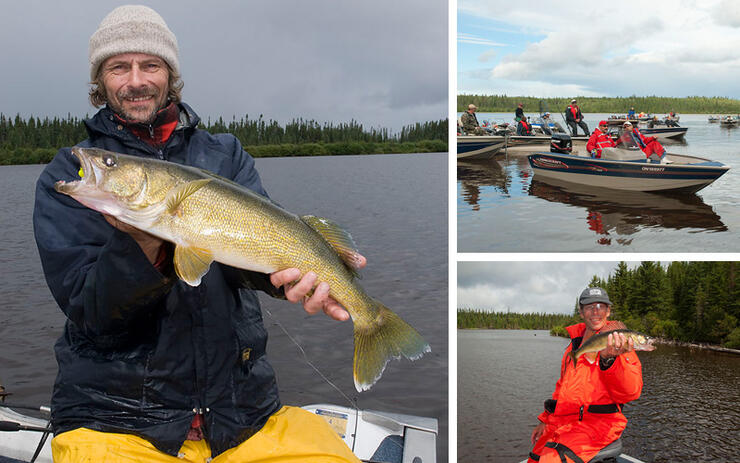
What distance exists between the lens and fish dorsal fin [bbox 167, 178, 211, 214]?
2.14 m

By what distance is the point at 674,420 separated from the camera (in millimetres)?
18812

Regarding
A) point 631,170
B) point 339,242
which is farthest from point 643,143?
point 339,242

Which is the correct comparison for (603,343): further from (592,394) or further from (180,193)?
(180,193)

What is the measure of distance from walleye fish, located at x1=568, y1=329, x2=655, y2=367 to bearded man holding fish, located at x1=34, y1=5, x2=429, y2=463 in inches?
110

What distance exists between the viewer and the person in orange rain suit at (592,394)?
466 cm

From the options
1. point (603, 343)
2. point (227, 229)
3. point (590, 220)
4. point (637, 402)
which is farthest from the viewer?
point (637, 402)

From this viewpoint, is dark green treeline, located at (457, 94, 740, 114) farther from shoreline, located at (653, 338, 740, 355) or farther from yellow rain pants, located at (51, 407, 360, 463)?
yellow rain pants, located at (51, 407, 360, 463)

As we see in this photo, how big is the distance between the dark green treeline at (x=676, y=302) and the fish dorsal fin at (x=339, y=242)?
2228 centimetres

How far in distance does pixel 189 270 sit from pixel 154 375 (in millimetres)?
732

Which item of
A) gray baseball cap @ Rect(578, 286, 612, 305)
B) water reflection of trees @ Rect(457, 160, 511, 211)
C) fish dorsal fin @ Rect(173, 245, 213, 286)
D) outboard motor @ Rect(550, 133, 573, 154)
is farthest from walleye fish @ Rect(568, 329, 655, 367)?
outboard motor @ Rect(550, 133, 573, 154)

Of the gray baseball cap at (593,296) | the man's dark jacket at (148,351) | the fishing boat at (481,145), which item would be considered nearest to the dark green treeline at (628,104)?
the fishing boat at (481,145)

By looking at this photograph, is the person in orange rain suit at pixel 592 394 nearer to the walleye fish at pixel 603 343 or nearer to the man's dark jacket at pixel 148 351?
the walleye fish at pixel 603 343

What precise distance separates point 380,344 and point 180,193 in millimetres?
1047

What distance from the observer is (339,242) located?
8.29ft
